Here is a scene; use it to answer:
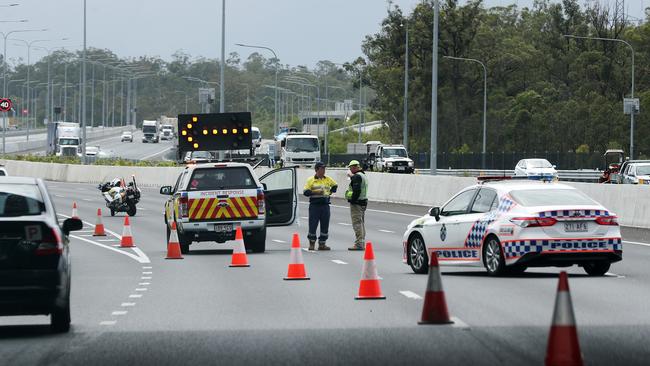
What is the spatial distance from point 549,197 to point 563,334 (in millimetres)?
11045

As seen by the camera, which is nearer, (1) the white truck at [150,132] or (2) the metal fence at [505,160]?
(2) the metal fence at [505,160]

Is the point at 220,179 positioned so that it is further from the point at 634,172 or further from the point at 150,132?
the point at 150,132

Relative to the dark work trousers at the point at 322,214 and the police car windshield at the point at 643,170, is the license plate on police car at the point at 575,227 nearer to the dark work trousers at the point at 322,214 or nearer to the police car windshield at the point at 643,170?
A: the dark work trousers at the point at 322,214

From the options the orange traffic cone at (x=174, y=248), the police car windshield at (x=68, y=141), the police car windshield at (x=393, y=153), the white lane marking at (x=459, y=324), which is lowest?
the orange traffic cone at (x=174, y=248)

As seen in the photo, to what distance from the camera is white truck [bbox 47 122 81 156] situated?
390ft

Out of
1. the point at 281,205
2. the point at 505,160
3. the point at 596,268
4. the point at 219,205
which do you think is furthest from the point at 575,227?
the point at 505,160

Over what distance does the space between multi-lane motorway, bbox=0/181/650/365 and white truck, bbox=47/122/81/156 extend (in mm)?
93657

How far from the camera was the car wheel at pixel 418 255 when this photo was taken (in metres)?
21.9

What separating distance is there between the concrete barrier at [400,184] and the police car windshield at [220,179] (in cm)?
1098

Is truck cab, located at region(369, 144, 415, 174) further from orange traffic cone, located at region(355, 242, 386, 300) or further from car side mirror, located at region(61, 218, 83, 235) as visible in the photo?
car side mirror, located at region(61, 218, 83, 235)

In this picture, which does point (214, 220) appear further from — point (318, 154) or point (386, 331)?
point (318, 154)

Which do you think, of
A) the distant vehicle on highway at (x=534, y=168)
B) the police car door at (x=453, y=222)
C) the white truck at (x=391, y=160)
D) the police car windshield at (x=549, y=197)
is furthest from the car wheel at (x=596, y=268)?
the white truck at (x=391, y=160)

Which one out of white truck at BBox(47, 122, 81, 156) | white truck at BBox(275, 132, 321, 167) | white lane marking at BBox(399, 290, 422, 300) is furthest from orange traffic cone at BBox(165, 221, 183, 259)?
white truck at BBox(47, 122, 81, 156)

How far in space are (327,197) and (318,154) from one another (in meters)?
49.3
